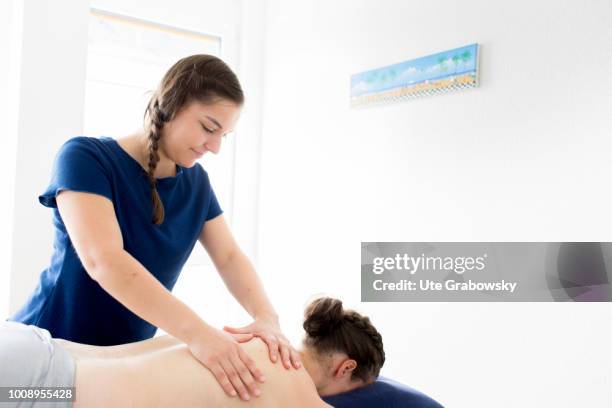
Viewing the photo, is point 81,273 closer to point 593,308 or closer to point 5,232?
point 5,232

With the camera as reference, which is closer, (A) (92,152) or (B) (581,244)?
(A) (92,152)

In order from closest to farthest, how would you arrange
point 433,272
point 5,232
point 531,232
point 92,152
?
point 92,152 → point 531,232 → point 433,272 → point 5,232

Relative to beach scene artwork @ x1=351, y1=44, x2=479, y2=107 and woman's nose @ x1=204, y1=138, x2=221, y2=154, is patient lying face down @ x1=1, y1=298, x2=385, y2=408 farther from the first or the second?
beach scene artwork @ x1=351, y1=44, x2=479, y2=107

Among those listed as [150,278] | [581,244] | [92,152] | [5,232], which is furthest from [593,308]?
[5,232]

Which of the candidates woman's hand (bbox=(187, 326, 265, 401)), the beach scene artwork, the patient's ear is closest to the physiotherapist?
woman's hand (bbox=(187, 326, 265, 401))

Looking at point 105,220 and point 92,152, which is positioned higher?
point 92,152

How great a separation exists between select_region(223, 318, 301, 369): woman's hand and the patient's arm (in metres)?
0.02

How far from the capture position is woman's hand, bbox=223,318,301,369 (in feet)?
4.82

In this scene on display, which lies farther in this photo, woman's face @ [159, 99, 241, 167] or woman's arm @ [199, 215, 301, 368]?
woman's arm @ [199, 215, 301, 368]

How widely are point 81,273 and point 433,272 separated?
1.50 meters

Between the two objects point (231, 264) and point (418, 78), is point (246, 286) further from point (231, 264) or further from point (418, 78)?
point (418, 78)

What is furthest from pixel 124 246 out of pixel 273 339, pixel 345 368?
pixel 345 368

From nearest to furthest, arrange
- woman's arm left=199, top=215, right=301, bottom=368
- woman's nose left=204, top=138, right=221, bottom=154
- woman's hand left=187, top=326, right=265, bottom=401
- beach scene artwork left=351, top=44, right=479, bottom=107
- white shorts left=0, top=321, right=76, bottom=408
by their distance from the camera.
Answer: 1. white shorts left=0, top=321, right=76, bottom=408
2. woman's hand left=187, top=326, right=265, bottom=401
3. woman's nose left=204, top=138, right=221, bottom=154
4. woman's arm left=199, top=215, right=301, bottom=368
5. beach scene artwork left=351, top=44, right=479, bottom=107

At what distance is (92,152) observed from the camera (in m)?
1.45
